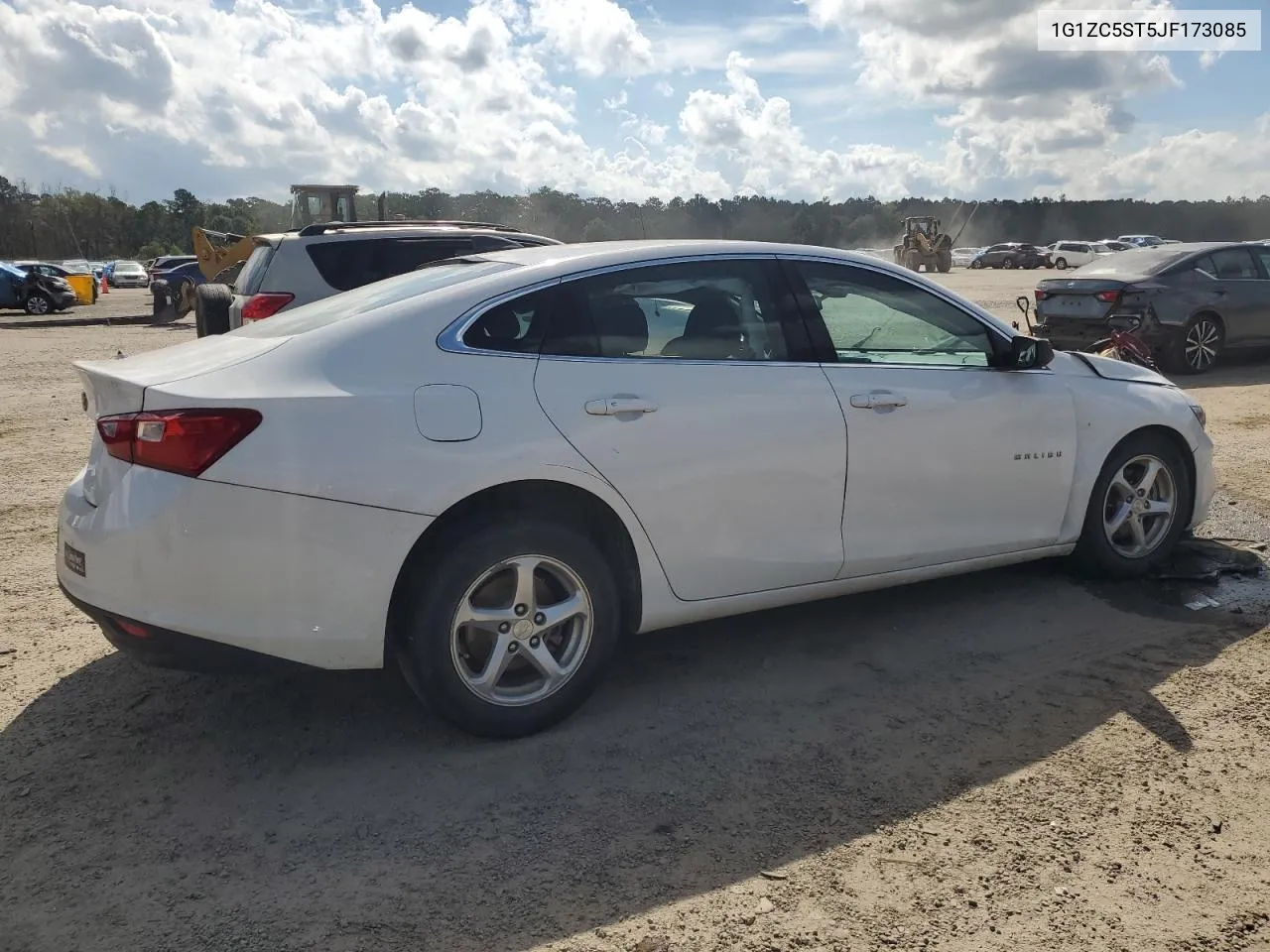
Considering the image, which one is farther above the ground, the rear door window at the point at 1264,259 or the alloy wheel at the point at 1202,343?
the rear door window at the point at 1264,259

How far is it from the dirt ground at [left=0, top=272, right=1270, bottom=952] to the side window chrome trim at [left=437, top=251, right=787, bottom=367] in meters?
1.24

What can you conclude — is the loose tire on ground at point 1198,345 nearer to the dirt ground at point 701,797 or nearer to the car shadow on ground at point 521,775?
the dirt ground at point 701,797

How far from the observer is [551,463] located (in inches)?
134

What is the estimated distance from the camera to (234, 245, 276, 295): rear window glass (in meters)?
8.22

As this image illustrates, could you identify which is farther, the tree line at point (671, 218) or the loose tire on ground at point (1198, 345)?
the tree line at point (671, 218)

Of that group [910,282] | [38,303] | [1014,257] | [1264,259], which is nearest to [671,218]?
[1014,257]

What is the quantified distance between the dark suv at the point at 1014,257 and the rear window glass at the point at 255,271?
175 ft

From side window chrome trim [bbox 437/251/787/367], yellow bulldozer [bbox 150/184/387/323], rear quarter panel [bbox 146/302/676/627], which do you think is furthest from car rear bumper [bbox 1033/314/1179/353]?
yellow bulldozer [bbox 150/184/387/323]

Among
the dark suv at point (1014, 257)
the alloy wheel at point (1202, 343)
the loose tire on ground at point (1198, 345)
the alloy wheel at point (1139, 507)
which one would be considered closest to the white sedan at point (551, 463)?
the alloy wheel at point (1139, 507)

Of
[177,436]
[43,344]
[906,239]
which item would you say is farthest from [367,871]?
[906,239]

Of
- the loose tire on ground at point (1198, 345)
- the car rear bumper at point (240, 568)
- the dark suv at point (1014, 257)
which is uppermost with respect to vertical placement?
the dark suv at point (1014, 257)

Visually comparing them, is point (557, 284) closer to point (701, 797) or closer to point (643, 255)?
point (643, 255)

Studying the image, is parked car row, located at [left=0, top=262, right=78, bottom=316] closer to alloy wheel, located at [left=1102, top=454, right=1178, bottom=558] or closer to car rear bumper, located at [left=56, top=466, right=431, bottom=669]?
Result: car rear bumper, located at [left=56, top=466, right=431, bottom=669]

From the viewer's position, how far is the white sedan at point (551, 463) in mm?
3125
